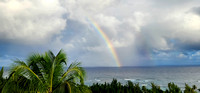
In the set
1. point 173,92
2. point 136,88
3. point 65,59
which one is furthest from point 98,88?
point 65,59

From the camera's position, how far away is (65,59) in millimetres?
8523

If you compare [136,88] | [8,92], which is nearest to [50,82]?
[8,92]

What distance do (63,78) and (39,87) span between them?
4.36ft

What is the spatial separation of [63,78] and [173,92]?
12.8 meters

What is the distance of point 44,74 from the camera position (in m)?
7.86

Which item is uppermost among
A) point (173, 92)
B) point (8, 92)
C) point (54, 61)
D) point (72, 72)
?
point (54, 61)

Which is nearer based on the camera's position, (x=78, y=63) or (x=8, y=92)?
(x=8, y=92)

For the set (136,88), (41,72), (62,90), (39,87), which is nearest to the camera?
(62,90)

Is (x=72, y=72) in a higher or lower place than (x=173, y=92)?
higher

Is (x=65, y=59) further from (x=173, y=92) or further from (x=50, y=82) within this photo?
(x=173, y=92)

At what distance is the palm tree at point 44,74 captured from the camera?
6.90 meters

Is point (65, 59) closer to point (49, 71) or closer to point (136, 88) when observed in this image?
point (49, 71)

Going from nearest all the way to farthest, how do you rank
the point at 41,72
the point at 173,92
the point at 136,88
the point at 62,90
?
1. the point at 62,90
2. the point at 41,72
3. the point at 173,92
4. the point at 136,88

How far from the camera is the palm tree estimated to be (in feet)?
22.6
